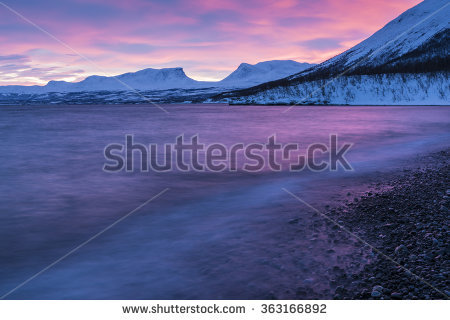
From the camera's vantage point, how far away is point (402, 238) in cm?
595

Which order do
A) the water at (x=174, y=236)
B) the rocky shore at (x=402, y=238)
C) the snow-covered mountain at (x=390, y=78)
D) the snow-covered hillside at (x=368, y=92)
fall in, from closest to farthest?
the rocky shore at (x=402, y=238) → the water at (x=174, y=236) → the snow-covered hillside at (x=368, y=92) → the snow-covered mountain at (x=390, y=78)

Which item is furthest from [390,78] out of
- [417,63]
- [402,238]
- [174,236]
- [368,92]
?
[174,236]

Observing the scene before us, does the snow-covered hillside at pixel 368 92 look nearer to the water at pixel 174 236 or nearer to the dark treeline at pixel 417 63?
the dark treeline at pixel 417 63

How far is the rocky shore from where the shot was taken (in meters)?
4.55

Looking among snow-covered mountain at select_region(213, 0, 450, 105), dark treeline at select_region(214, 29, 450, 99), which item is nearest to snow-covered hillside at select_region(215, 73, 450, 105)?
snow-covered mountain at select_region(213, 0, 450, 105)

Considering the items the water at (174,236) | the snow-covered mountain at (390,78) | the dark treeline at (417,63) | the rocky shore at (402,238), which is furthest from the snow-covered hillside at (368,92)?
the water at (174,236)

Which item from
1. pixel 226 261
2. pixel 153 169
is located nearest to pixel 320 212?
pixel 226 261

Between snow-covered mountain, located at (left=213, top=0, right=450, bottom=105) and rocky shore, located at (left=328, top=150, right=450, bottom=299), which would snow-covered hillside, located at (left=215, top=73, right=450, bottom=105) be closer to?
snow-covered mountain, located at (left=213, top=0, right=450, bottom=105)

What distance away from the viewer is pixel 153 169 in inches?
565

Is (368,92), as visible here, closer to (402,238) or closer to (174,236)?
(402,238)

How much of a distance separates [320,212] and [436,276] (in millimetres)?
3352

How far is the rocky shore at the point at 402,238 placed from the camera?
4551 millimetres

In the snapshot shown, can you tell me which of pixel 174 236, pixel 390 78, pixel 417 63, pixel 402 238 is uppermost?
pixel 417 63

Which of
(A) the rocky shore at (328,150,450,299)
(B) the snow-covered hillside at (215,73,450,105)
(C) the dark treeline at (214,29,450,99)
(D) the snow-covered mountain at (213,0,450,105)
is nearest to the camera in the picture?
(A) the rocky shore at (328,150,450,299)
